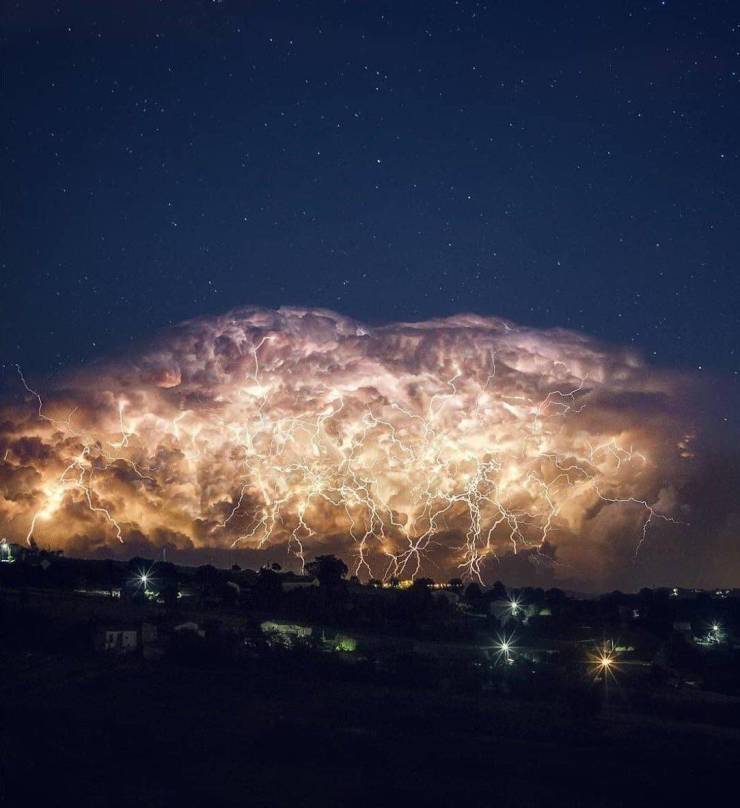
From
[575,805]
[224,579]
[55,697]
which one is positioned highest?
[224,579]

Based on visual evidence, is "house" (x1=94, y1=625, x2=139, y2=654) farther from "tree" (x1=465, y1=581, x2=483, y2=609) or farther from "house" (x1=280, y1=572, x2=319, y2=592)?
"tree" (x1=465, y1=581, x2=483, y2=609)

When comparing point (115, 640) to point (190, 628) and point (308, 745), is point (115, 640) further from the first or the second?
point (308, 745)

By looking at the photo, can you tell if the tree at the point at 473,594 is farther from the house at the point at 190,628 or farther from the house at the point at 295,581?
the house at the point at 190,628

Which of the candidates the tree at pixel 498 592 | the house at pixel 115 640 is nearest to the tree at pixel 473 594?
the tree at pixel 498 592

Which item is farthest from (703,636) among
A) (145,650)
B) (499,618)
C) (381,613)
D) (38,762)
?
(38,762)

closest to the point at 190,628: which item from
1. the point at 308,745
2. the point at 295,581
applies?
the point at 308,745

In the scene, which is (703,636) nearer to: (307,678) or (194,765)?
(307,678)

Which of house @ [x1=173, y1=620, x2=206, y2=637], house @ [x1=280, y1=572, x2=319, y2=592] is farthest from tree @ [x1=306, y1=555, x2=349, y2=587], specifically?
house @ [x1=173, y1=620, x2=206, y2=637]
